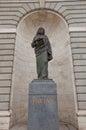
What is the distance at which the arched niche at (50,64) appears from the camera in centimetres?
992

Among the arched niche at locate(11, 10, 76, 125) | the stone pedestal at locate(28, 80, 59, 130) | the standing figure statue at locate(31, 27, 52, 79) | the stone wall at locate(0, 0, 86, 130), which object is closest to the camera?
the stone pedestal at locate(28, 80, 59, 130)

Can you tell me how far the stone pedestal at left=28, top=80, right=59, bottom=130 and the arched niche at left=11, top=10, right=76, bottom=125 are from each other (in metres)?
3.66

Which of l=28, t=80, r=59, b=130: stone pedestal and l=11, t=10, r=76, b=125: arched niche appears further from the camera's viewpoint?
l=11, t=10, r=76, b=125: arched niche

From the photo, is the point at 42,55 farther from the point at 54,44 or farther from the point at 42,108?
the point at 54,44

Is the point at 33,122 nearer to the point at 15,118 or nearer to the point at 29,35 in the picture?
the point at 15,118

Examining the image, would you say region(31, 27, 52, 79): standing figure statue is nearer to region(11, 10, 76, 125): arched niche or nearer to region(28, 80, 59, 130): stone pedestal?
region(28, 80, 59, 130): stone pedestal

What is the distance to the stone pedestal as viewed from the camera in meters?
5.76

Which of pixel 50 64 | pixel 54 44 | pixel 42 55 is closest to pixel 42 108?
pixel 42 55

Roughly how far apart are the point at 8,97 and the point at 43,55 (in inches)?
143

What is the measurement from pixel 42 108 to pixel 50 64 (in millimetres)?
5871

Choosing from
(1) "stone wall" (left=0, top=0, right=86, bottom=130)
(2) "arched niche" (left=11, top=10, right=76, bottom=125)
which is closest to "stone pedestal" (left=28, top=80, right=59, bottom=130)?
(1) "stone wall" (left=0, top=0, right=86, bottom=130)

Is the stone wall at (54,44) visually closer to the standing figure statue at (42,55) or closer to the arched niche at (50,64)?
the arched niche at (50,64)

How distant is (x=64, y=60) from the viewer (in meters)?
11.0

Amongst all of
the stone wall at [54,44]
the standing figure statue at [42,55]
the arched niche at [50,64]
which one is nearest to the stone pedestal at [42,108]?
the standing figure statue at [42,55]
